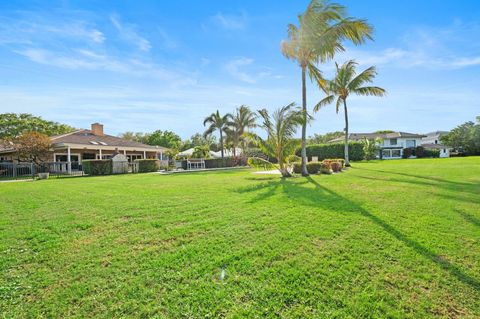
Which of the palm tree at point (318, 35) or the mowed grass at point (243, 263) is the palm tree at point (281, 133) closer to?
the palm tree at point (318, 35)

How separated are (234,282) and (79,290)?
5.69 feet

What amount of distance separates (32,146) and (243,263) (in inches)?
928

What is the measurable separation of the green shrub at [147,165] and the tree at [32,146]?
24.1ft

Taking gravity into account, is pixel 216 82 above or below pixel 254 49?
below

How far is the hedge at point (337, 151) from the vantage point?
31469mm

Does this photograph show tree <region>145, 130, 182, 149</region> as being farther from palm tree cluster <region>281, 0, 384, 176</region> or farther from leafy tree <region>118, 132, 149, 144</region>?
palm tree cluster <region>281, 0, 384, 176</region>

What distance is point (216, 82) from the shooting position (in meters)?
16.7

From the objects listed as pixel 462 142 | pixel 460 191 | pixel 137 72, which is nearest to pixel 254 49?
pixel 137 72

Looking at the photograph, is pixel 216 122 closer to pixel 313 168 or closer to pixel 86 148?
pixel 86 148

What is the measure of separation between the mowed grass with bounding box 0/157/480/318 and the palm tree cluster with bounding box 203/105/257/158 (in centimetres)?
2811

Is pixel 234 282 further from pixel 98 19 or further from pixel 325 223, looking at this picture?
pixel 98 19

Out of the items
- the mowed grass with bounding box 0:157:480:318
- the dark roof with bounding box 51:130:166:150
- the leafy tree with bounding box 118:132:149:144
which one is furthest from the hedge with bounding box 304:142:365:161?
the leafy tree with bounding box 118:132:149:144

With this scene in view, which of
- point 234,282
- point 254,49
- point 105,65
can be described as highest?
point 254,49

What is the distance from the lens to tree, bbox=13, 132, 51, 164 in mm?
18934
